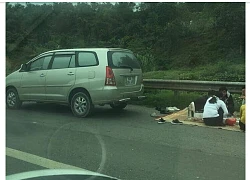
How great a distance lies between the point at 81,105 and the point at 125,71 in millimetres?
1053

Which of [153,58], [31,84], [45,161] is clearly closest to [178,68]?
[153,58]

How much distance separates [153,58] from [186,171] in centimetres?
202

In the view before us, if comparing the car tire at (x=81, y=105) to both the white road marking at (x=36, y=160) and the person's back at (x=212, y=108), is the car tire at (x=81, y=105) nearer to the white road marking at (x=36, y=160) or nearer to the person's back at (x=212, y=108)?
the person's back at (x=212, y=108)

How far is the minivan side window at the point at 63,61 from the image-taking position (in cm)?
611

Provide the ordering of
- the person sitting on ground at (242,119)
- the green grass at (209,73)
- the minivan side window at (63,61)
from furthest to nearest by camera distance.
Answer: the minivan side window at (63,61) → the green grass at (209,73) → the person sitting on ground at (242,119)

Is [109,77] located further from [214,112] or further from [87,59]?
[214,112]

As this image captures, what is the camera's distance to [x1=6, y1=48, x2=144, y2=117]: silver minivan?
21.2 ft

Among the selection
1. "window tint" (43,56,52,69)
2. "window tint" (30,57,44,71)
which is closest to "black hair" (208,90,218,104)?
"window tint" (43,56,52,69)

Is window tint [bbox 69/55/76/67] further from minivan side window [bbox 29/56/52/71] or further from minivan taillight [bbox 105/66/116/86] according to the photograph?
minivan taillight [bbox 105/66/116/86]

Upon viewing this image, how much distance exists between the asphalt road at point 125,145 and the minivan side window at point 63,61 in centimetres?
92

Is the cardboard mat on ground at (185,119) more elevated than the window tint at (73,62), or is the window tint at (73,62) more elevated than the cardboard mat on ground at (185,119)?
the window tint at (73,62)

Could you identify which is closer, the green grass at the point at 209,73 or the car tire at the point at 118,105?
the green grass at the point at 209,73

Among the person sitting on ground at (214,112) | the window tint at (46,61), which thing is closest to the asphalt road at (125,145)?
the person sitting on ground at (214,112)

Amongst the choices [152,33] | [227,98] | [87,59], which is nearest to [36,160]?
[152,33]
